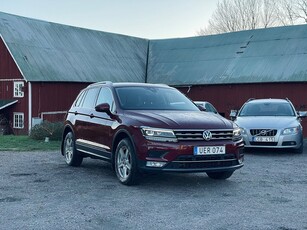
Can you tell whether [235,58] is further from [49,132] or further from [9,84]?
[49,132]

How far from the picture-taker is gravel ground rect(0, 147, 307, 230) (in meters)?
5.17

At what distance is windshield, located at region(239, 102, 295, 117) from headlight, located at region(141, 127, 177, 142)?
742 centimetres

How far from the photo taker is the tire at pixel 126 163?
718cm

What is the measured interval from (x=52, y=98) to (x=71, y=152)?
19.5 meters

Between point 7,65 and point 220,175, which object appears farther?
point 7,65

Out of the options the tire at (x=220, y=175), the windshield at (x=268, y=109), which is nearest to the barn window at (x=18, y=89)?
the windshield at (x=268, y=109)

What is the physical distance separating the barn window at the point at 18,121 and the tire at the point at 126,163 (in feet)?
73.3

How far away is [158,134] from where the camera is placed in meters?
6.99

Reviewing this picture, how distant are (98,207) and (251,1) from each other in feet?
185

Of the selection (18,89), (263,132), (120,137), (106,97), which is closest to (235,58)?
(18,89)

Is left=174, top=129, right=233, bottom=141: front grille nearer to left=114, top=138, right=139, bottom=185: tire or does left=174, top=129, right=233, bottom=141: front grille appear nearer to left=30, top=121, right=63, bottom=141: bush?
left=114, top=138, right=139, bottom=185: tire

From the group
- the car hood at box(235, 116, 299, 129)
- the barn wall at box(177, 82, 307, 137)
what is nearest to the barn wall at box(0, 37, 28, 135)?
the barn wall at box(177, 82, 307, 137)

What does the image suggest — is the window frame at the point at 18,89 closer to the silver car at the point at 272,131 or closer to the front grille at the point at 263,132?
the silver car at the point at 272,131

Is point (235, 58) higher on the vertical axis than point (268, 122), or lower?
higher
